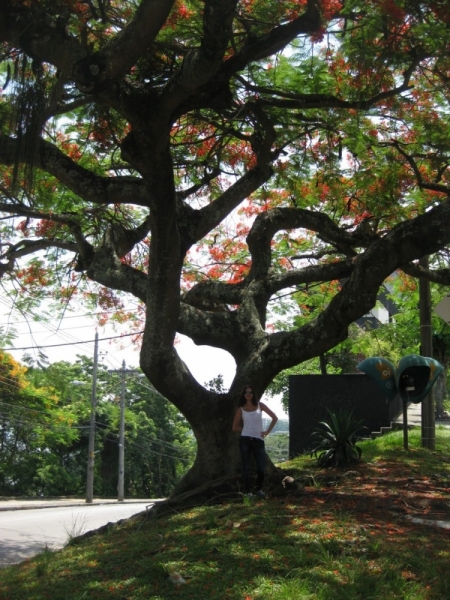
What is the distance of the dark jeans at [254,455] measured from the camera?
8.70 meters

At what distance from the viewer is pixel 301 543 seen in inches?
235

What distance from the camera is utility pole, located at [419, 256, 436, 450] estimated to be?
→ 13953 millimetres

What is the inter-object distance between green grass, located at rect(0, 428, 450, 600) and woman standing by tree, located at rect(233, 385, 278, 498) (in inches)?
16.5

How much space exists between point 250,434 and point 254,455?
30cm

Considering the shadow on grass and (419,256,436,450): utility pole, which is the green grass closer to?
the shadow on grass

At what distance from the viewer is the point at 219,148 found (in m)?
11.5

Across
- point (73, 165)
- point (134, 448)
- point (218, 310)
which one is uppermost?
point (73, 165)

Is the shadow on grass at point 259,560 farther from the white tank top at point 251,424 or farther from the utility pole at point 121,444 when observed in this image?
the utility pole at point 121,444

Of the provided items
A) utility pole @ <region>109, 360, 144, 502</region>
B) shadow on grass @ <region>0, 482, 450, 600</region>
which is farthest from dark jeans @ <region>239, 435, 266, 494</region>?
utility pole @ <region>109, 360, 144, 502</region>

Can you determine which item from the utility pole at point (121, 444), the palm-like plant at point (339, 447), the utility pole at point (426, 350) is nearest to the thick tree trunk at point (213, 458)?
the palm-like plant at point (339, 447)

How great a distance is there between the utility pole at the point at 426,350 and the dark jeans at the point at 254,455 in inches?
240

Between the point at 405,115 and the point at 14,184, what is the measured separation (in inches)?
281

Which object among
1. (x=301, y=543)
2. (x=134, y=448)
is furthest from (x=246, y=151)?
(x=134, y=448)

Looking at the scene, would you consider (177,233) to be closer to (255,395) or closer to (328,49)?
(255,395)
